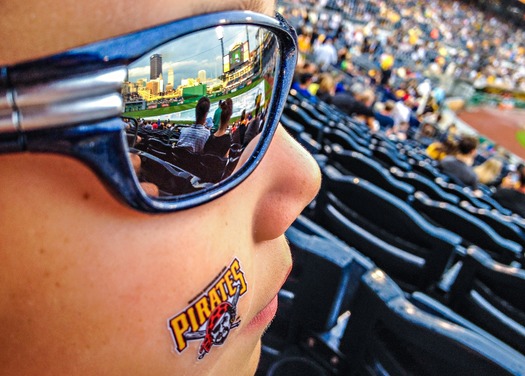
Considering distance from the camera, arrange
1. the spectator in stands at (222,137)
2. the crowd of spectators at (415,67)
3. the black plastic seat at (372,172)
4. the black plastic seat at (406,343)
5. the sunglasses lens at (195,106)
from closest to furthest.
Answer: the sunglasses lens at (195,106) < the spectator in stands at (222,137) < the black plastic seat at (406,343) < the black plastic seat at (372,172) < the crowd of spectators at (415,67)

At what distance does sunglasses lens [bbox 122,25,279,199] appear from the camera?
55 cm

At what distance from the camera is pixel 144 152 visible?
56 centimetres

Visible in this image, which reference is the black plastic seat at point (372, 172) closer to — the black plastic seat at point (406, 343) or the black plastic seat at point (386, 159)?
the black plastic seat at point (386, 159)

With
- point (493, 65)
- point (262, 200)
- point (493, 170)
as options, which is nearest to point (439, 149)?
point (493, 170)

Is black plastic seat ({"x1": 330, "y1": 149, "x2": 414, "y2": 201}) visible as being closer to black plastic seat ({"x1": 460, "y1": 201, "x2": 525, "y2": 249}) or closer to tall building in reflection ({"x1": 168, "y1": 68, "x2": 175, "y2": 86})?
black plastic seat ({"x1": 460, "y1": 201, "x2": 525, "y2": 249})

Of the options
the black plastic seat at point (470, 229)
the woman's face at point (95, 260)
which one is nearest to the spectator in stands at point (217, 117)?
the woman's face at point (95, 260)

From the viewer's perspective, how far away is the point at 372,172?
10.8 feet

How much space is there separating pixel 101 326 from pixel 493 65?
33610 mm

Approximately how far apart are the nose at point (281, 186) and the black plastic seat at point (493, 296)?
152cm

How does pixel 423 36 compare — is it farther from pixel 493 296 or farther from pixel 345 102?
pixel 493 296

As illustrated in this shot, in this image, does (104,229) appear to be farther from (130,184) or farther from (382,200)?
(382,200)

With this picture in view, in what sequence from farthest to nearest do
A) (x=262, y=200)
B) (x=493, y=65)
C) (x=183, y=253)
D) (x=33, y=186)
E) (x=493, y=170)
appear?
(x=493, y=65), (x=493, y=170), (x=262, y=200), (x=183, y=253), (x=33, y=186)

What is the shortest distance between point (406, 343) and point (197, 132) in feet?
3.41

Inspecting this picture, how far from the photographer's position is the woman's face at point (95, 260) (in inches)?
19.5
